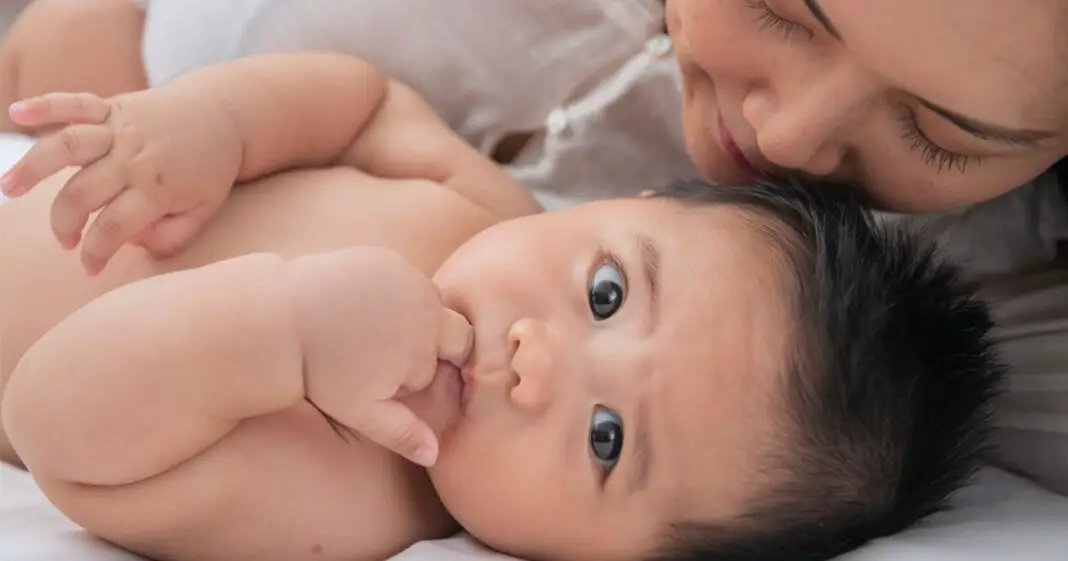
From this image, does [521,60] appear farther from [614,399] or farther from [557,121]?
[614,399]

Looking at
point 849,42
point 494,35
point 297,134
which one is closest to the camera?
point 849,42

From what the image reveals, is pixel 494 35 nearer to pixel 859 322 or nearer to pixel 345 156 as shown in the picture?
pixel 345 156

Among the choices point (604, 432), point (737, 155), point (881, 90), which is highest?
point (881, 90)

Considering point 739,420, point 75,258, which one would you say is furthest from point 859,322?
point 75,258

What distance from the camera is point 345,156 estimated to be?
1.18 m

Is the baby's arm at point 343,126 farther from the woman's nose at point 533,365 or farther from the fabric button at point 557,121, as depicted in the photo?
the woman's nose at point 533,365

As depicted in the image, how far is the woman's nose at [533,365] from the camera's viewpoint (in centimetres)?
83

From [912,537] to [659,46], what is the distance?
623mm

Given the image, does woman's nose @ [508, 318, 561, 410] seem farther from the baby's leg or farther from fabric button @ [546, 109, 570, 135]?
the baby's leg

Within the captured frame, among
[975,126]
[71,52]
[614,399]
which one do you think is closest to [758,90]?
[975,126]

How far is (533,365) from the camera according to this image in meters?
0.82

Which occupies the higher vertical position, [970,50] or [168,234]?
[970,50]

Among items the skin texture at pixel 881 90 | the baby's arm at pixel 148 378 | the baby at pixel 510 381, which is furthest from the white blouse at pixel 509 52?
the baby's arm at pixel 148 378

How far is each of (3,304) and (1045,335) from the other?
1019mm
